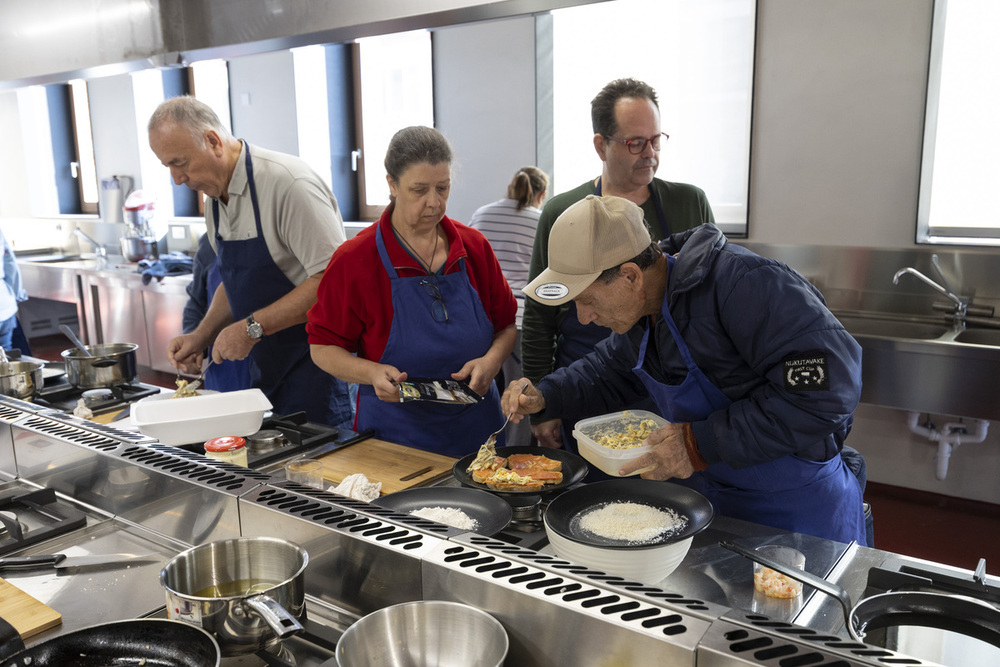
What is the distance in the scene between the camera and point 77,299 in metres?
7.36

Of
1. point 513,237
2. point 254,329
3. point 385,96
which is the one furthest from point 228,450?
point 385,96

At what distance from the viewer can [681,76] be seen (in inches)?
184

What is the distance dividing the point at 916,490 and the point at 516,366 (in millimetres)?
2313

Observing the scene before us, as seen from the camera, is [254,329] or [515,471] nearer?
[515,471]

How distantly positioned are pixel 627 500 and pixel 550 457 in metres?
0.33

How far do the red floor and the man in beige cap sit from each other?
1.99 meters

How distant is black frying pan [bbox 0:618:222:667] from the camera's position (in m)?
1.05

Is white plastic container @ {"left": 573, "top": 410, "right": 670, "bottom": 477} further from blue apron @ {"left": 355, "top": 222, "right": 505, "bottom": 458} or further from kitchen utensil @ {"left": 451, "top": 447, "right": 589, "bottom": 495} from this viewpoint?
blue apron @ {"left": 355, "top": 222, "right": 505, "bottom": 458}

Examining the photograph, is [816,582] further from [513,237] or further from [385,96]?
[385,96]

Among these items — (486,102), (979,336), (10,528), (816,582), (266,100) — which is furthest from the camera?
(266,100)

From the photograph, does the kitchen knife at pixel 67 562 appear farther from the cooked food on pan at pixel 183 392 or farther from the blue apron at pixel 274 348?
the blue apron at pixel 274 348

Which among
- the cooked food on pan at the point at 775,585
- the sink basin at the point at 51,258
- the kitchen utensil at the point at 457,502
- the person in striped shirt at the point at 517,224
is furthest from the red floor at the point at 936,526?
the sink basin at the point at 51,258

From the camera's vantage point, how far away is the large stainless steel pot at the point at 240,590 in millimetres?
1059

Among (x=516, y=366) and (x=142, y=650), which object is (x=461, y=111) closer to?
(x=516, y=366)
